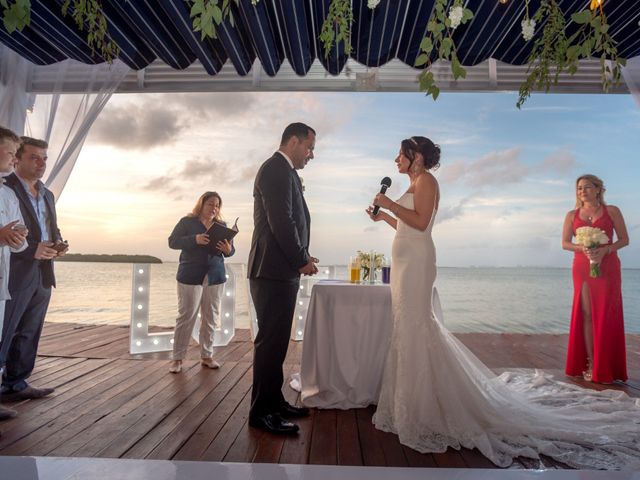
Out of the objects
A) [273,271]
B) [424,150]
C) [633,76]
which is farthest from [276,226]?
[633,76]

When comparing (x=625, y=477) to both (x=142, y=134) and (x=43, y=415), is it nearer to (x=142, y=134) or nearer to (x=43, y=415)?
(x=43, y=415)

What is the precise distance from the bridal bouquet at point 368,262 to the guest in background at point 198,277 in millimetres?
1385

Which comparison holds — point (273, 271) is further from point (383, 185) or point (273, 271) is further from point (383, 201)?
point (383, 185)

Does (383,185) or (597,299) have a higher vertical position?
(383,185)

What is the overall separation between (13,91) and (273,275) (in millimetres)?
3451

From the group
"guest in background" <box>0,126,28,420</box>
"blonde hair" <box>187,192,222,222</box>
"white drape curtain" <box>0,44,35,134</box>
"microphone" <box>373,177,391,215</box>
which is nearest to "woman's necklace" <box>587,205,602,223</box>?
"microphone" <box>373,177,391,215</box>

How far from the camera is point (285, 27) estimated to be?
3.92 meters

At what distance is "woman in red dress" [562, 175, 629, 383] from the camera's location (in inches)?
155

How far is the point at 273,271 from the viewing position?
2676 millimetres

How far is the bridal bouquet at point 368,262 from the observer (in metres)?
3.57

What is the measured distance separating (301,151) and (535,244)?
67.0 ft

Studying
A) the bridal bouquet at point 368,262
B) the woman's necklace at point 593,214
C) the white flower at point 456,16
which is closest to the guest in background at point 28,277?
the bridal bouquet at point 368,262

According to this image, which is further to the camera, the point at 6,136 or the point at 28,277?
the point at 28,277

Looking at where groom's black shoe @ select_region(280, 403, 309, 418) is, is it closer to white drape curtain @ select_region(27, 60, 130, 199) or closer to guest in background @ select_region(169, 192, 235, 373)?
guest in background @ select_region(169, 192, 235, 373)
